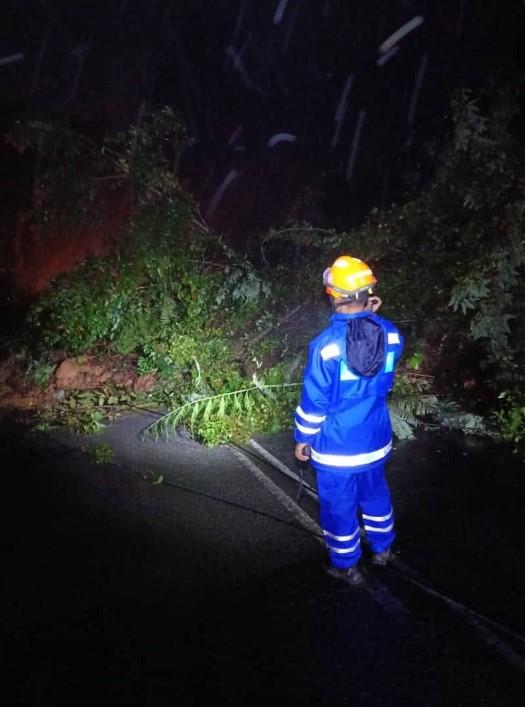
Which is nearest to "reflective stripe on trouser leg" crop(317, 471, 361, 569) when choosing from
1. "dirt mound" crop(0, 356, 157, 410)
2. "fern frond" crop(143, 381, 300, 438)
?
"fern frond" crop(143, 381, 300, 438)

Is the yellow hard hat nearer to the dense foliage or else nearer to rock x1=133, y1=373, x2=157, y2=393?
the dense foliage

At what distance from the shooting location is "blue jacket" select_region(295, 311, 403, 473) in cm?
287

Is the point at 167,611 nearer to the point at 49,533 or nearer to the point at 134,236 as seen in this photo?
the point at 49,533

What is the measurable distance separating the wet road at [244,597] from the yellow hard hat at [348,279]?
1.65 m

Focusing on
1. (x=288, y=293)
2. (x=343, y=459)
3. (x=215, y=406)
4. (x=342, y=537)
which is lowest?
(x=215, y=406)

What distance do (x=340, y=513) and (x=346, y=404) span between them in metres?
0.60

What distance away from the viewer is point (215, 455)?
5.27 metres

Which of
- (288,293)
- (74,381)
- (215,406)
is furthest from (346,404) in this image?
(74,381)

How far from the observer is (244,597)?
3.00 m

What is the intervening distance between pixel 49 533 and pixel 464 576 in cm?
272

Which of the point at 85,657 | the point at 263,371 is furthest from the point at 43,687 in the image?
the point at 263,371

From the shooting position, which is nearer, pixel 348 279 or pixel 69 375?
pixel 348 279

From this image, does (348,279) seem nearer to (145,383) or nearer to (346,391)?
(346,391)

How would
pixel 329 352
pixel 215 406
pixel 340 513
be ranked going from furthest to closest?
pixel 215 406, pixel 340 513, pixel 329 352
